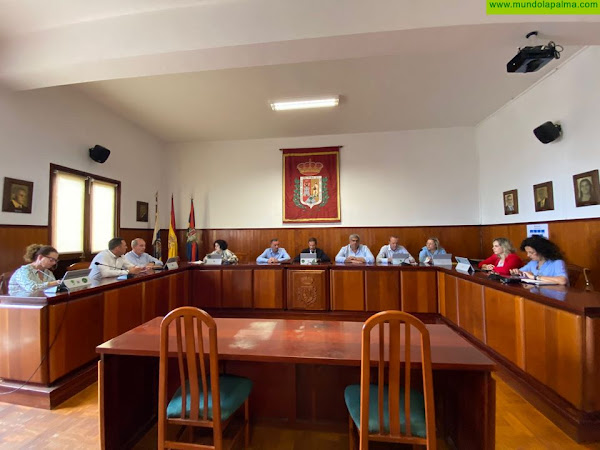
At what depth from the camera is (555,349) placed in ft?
6.01

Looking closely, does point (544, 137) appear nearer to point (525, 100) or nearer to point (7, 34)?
point (525, 100)

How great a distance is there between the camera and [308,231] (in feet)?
18.2

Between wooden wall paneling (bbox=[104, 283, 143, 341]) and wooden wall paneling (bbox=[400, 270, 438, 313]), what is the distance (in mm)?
3275

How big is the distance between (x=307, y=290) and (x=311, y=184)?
235 cm

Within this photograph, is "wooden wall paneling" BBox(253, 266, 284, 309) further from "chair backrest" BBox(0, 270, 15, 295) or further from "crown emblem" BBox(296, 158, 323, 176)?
"chair backrest" BBox(0, 270, 15, 295)

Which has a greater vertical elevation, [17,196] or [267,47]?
[267,47]

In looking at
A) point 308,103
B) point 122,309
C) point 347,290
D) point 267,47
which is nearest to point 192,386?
point 122,309

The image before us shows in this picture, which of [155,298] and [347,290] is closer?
[155,298]

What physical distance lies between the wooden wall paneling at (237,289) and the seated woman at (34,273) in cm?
208

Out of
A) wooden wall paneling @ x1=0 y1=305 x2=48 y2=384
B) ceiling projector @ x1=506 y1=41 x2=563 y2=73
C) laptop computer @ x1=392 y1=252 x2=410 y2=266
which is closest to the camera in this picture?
wooden wall paneling @ x1=0 y1=305 x2=48 y2=384

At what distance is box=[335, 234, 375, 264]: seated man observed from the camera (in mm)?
4239

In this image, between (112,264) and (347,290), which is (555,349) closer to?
(347,290)

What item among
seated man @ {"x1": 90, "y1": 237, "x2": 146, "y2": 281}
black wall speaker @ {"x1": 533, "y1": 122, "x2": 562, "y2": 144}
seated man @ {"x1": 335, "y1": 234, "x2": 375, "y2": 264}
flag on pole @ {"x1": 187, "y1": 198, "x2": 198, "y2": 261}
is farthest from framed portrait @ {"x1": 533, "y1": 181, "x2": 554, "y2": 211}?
flag on pole @ {"x1": 187, "y1": 198, "x2": 198, "y2": 261}

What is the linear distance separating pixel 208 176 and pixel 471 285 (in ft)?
16.4
